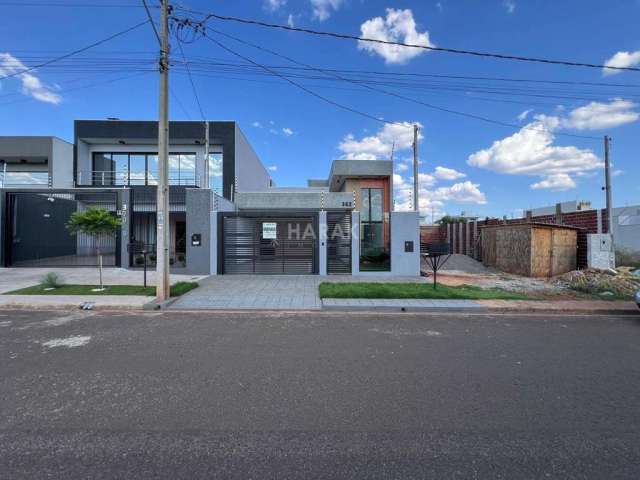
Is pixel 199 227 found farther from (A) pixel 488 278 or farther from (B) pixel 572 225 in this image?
(B) pixel 572 225

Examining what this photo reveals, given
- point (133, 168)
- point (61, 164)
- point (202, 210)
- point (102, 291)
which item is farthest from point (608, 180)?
point (61, 164)

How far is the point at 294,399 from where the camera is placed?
363cm

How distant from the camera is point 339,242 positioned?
548 inches

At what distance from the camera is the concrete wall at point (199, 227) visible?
13.8 m

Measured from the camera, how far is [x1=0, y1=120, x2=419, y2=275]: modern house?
45.5 ft

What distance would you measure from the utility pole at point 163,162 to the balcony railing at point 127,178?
12523 millimetres

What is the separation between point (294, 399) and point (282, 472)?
1.16m

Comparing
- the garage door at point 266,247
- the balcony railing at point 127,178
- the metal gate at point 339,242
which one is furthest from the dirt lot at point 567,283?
the balcony railing at point 127,178

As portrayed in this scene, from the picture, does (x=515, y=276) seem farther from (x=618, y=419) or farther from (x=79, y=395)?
(x=79, y=395)

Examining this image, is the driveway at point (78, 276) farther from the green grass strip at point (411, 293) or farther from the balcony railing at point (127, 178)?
the balcony railing at point (127, 178)

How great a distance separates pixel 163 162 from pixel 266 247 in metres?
5.83

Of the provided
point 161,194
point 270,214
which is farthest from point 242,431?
point 270,214

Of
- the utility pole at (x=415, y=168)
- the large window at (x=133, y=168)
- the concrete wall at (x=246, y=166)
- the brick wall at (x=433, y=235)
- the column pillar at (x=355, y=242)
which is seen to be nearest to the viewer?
the column pillar at (x=355, y=242)

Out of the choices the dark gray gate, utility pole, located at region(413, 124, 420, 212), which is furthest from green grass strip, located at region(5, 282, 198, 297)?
utility pole, located at region(413, 124, 420, 212)
